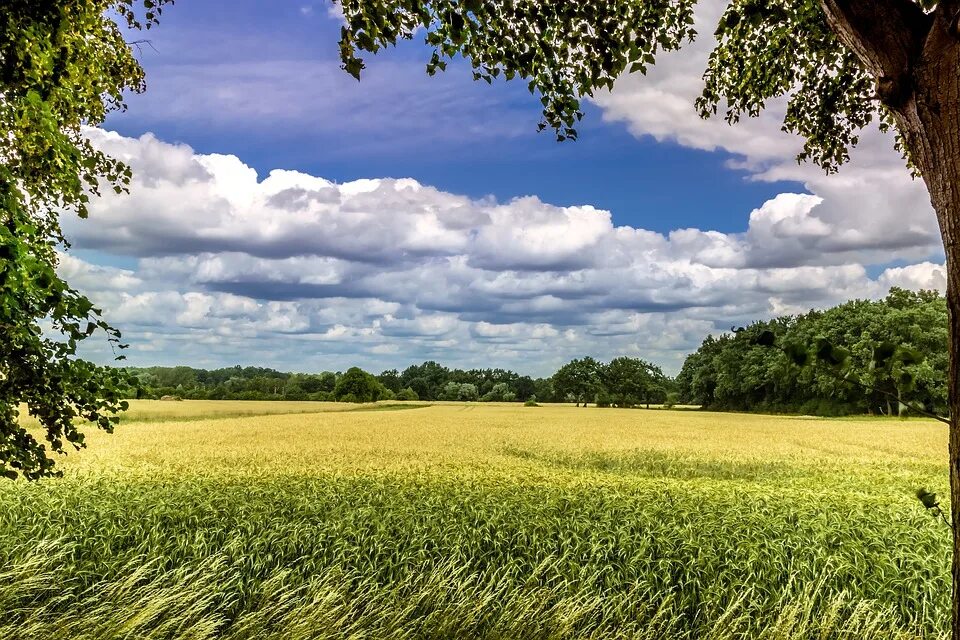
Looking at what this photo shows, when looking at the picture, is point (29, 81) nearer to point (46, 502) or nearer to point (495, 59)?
point (495, 59)

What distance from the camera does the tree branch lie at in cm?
330

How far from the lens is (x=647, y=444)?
2503 cm

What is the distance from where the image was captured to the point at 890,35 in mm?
3346

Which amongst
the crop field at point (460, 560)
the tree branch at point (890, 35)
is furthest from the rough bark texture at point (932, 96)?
the crop field at point (460, 560)

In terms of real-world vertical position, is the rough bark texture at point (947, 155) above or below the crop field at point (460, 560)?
above

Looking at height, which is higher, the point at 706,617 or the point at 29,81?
the point at 29,81

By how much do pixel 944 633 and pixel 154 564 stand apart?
926 cm

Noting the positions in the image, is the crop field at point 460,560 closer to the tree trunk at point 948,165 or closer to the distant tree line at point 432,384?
the tree trunk at point 948,165

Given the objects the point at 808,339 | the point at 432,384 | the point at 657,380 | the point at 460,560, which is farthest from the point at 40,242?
the point at 432,384

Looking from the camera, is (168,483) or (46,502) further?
(168,483)

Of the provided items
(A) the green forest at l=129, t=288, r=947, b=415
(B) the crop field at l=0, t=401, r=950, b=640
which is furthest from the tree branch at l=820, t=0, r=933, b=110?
(A) the green forest at l=129, t=288, r=947, b=415

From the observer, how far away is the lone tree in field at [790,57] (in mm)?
3123

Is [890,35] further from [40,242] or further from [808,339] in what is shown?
Result: [808,339]

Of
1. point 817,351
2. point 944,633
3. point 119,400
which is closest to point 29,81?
point 119,400
